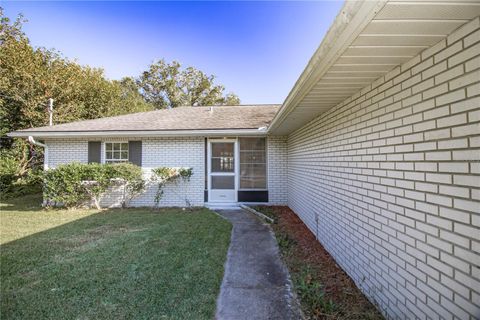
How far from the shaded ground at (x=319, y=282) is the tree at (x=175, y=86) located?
26.0m

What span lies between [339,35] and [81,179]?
8414mm

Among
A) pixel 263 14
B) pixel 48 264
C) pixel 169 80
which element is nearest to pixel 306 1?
pixel 263 14

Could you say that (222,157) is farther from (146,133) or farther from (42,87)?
(42,87)

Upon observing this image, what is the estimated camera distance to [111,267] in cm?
366

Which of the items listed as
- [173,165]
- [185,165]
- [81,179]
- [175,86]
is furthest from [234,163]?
[175,86]

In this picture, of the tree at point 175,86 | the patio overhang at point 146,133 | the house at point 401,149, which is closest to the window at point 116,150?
the patio overhang at point 146,133

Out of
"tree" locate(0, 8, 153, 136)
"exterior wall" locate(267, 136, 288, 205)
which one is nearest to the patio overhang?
"exterior wall" locate(267, 136, 288, 205)

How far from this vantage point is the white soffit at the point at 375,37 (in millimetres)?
1441

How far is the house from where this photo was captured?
155 cm

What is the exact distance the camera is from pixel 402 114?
2242 mm

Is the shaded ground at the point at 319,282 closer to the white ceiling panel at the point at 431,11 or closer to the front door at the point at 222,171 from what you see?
the white ceiling panel at the point at 431,11

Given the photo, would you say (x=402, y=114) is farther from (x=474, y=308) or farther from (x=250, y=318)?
(x=250, y=318)

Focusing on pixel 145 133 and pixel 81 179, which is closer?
pixel 81 179

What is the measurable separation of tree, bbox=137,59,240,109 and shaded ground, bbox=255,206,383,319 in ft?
85.2
